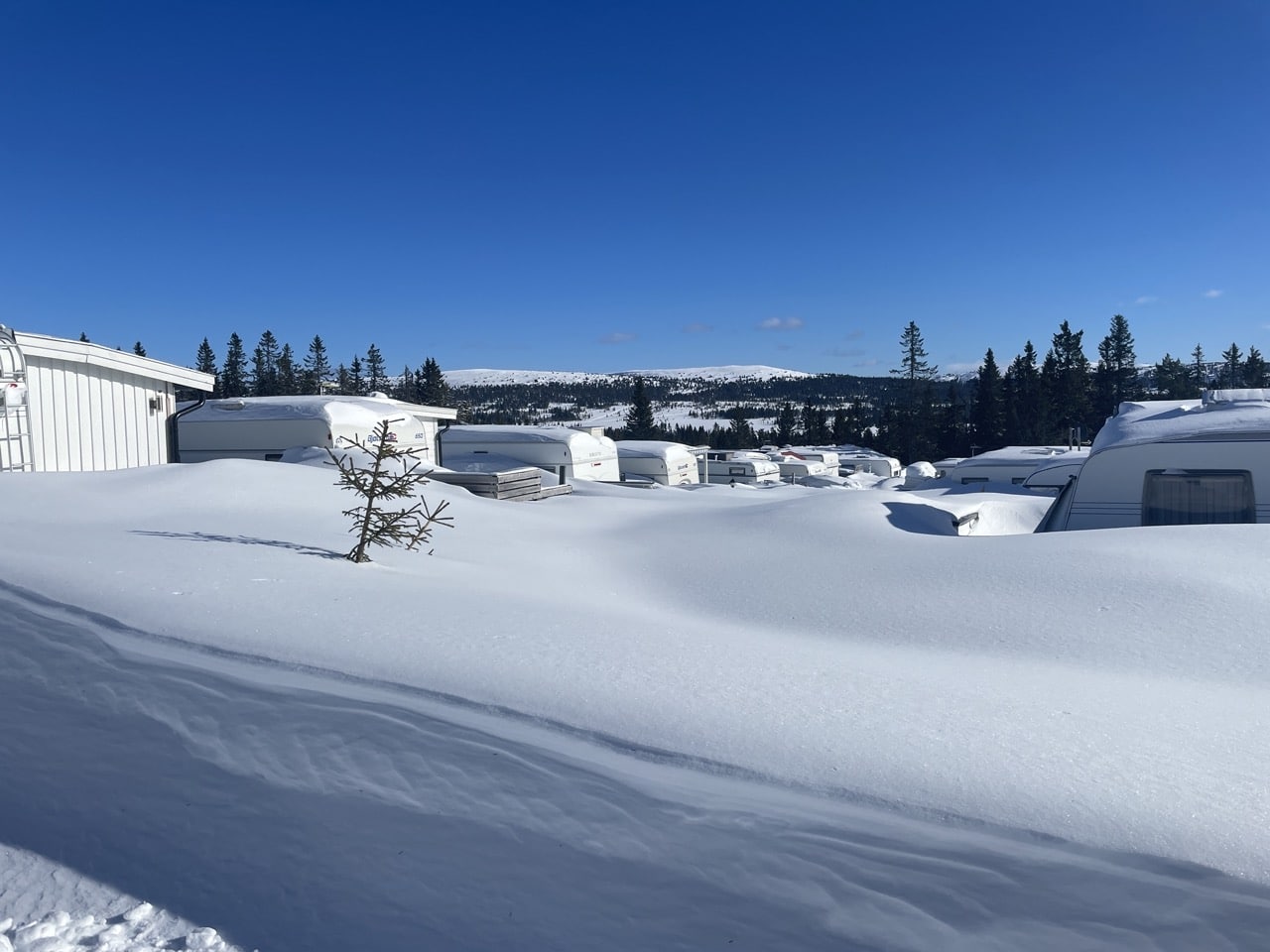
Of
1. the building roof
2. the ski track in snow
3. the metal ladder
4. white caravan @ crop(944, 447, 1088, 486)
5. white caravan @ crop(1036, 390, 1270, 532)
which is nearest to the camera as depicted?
the ski track in snow

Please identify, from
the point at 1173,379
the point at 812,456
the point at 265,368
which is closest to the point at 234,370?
the point at 265,368

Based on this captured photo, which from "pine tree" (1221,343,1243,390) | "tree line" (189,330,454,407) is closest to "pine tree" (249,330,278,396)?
"tree line" (189,330,454,407)

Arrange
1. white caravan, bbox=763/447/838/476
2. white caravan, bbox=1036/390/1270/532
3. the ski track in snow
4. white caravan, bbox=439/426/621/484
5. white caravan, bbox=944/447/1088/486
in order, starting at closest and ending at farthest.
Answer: the ski track in snow, white caravan, bbox=1036/390/1270/532, white caravan, bbox=439/426/621/484, white caravan, bbox=944/447/1088/486, white caravan, bbox=763/447/838/476

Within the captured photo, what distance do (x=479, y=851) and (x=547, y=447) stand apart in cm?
2001

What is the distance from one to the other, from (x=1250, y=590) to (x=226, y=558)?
266 inches

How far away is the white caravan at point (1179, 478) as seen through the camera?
927 centimetres

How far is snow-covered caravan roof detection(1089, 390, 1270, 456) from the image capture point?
947 cm

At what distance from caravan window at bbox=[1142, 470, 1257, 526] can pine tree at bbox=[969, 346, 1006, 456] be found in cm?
4701

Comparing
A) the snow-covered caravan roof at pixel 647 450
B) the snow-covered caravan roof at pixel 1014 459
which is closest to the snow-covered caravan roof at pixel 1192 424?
the snow-covered caravan roof at pixel 1014 459

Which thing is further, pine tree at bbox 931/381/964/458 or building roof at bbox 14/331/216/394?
pine tree at bbox 931/381/964/458

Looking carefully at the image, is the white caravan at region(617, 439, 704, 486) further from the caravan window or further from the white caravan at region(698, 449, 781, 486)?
the caravan window

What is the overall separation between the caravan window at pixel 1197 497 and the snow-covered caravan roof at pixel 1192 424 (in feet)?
1.28

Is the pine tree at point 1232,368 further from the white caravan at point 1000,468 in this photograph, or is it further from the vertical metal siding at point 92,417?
the vertical metal siding at point 92,417

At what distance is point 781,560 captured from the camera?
8.05 meters
